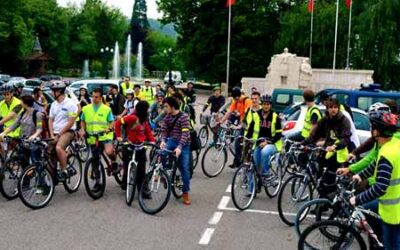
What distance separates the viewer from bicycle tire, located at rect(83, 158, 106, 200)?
29.6ft

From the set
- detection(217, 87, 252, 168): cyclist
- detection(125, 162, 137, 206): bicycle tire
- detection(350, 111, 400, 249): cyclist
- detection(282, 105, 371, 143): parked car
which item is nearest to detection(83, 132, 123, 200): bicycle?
detection(125, 162, 137, 206): bicycle tire

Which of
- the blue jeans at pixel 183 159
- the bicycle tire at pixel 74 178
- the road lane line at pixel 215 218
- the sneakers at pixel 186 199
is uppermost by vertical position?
the blue jeans at pixel 183 159

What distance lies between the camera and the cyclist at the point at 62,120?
9.02 meters

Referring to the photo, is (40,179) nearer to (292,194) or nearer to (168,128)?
(168,128)

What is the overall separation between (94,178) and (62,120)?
1129 millimetres

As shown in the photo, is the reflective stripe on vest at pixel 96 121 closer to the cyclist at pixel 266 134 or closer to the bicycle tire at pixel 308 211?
the cyclist at pixel 266 134

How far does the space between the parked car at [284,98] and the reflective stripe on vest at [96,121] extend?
13.0 meters

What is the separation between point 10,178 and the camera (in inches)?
350

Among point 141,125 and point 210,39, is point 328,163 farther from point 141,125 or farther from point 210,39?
point 210,39

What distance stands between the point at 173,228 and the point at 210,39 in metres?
47.1

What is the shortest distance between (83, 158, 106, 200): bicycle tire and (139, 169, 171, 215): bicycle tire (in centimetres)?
112

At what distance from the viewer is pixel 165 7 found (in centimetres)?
5750

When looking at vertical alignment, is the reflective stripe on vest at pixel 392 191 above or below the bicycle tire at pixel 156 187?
above

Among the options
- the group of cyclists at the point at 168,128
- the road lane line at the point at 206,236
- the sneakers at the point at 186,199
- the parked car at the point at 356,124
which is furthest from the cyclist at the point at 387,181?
the parked car at the point at 356,124
